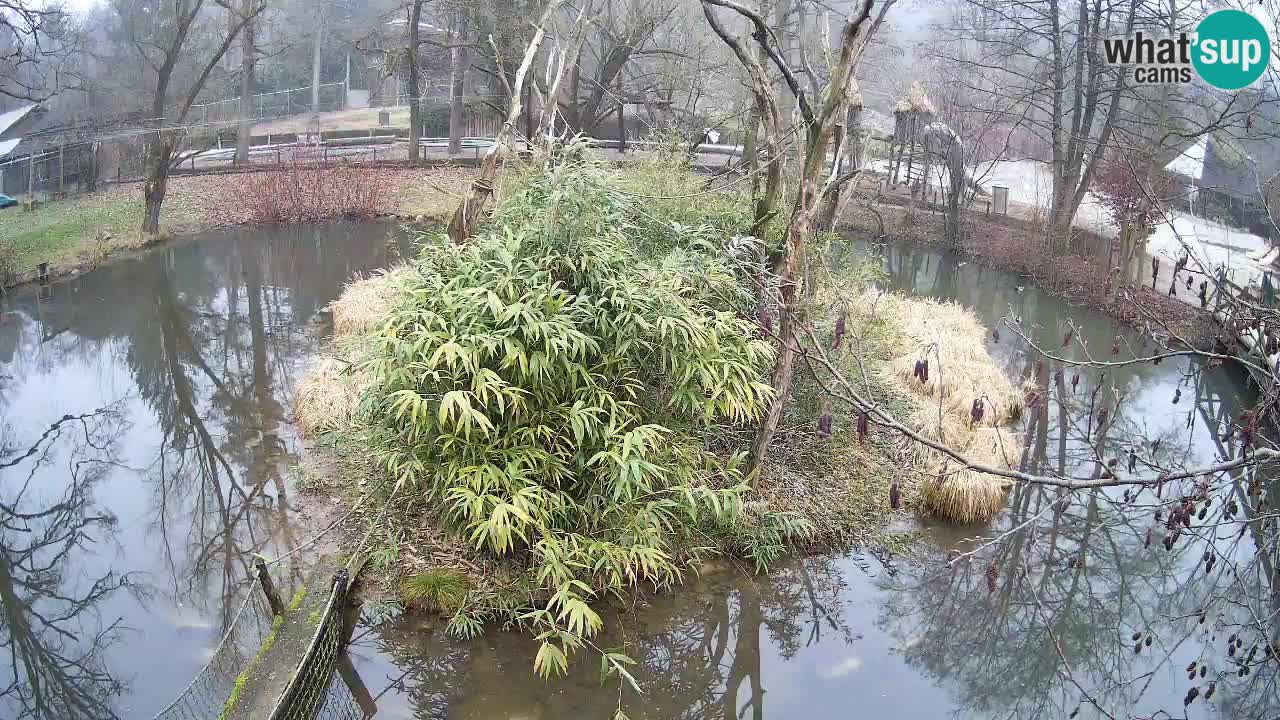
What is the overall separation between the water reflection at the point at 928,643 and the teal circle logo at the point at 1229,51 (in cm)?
472

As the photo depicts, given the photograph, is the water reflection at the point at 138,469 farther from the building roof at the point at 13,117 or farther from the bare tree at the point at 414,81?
the bare tree at the point at 414,81

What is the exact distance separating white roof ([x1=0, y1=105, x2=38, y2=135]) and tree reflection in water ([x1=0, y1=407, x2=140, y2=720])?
11.5 meters

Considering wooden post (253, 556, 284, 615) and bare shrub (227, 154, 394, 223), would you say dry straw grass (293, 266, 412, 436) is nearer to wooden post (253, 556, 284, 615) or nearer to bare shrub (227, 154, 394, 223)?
wooden post (253, 556, 284, 615)

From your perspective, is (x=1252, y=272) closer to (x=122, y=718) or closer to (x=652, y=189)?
(x=652, y=189)

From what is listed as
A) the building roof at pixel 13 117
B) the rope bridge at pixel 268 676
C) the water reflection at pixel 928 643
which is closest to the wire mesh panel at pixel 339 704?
the rope bridge at pixel 268 676

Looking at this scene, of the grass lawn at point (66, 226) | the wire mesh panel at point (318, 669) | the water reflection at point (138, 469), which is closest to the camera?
the wire mesh panel at point (318, 669)

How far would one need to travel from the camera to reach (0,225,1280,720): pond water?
5223mm

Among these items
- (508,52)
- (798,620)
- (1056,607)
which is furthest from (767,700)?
(508,52)

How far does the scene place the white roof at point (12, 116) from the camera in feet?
56.4

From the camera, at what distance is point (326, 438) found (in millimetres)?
7738

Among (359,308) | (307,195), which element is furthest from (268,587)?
(307,195)

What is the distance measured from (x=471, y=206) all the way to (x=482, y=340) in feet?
6.53

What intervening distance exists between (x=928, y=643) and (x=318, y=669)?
341 centimetres

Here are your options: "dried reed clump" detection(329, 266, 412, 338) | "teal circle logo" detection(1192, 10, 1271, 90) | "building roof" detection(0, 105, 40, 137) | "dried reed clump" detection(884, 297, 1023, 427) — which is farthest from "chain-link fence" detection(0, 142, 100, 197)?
"teal circle logo" detection(1192, 10, 1271, 90)
